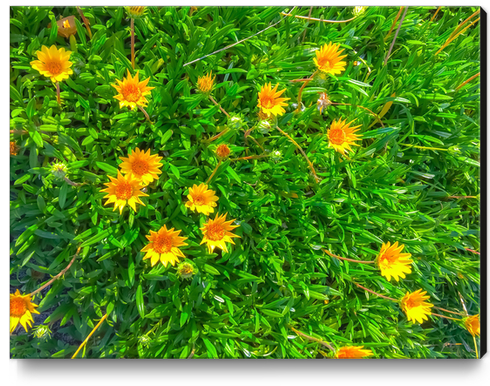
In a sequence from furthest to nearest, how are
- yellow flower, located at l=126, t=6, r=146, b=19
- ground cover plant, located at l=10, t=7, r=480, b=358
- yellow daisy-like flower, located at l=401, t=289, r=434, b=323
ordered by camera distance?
yellow daisy-like flower, located at l=401, t=289, r=434, b=323, ground cover plant, located at l=10, t=7, r=480, b=358, yellow flower, located at l=126, t=6, r=146, b=19

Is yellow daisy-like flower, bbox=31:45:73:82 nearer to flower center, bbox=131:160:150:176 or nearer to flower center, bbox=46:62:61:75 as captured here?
flower center, bbox=46:62:61:75

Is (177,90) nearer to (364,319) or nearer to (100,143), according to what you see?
(100,143)

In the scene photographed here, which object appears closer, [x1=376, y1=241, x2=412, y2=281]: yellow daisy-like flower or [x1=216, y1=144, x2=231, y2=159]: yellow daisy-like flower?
[x1=216, y1=144, x2=231, y2=159]: yellow daisy-like flower

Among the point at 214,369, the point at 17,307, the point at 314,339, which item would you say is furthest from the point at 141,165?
the point at 314,339

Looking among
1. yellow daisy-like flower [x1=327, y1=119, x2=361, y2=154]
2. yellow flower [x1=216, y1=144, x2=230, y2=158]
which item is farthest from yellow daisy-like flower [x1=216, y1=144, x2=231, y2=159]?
yellow daisy-like flower [x1=327, y1=119, x2=361, y2=154]

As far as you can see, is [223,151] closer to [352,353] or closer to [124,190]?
[124,190]

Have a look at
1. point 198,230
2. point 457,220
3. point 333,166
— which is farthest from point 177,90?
point 457,220
